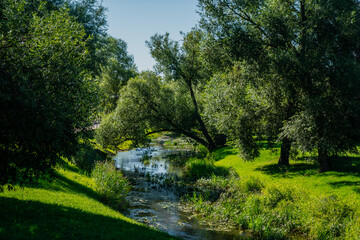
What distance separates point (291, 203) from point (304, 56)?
10.2 m

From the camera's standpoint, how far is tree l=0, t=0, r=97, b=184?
8.78m

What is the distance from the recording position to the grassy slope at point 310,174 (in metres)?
16.0

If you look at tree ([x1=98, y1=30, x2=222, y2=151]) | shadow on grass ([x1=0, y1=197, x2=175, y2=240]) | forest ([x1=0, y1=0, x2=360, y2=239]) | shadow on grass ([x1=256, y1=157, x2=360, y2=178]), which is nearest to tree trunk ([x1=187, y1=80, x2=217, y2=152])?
tree ([x1=98, y1=30, x2=222, y2=151])

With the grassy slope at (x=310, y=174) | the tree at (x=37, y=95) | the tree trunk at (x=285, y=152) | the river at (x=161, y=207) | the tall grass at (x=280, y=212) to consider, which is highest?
the tree at (x=37, y=95)

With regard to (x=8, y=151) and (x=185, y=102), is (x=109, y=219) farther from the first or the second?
(x=185, y=102)

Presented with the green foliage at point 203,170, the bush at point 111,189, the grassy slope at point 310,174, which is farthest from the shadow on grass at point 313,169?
the bush at point 111,189

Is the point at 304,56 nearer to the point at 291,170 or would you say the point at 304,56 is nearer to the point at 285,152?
the point at 285,152

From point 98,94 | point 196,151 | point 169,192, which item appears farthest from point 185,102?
point 98,94

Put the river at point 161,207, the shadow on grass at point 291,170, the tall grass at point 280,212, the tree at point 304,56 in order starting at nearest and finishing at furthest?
the tall grass at point 280,212 < the river at point 161,207 < the tree at point 304,56 < the shadow on grass at point 291,170

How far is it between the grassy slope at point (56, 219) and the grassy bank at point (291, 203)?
5.61 metres

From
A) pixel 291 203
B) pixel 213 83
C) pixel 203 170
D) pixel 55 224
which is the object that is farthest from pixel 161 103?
pixel 55 224

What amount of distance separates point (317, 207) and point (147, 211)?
33.8 feet

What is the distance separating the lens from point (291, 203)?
15289 mm

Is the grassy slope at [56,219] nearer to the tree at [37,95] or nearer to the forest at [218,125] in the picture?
the forest at [218,125]
